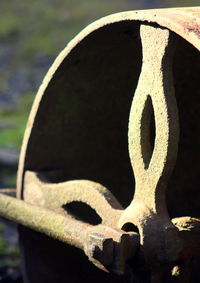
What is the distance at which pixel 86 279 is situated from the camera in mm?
3969

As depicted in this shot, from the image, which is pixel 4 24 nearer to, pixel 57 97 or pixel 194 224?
pixel 57 97

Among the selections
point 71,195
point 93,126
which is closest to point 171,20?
point 71,195

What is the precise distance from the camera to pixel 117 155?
439 cm

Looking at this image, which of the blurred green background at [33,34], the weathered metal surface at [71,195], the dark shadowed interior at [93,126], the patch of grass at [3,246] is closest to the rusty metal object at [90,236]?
the weathered metal surface at [71,195]

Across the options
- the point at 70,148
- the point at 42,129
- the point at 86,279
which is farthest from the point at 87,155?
the point at 86,279

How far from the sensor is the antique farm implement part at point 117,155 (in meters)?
2.92

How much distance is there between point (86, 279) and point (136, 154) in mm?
1162

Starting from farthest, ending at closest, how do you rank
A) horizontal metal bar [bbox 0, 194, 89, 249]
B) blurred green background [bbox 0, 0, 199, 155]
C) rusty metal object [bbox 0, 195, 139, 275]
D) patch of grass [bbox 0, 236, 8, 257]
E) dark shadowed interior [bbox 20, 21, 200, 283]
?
1. blurred green background [bbox 0, 0, 199, 155]
2. patch of grass [bbox 0, 236, 8, 257]
3. dark shadowed interior [bbox 20, 21, 200, 283]
4. horizontal metal bar [bbox 0, 194, 89, 249]
5. rusty metal object [bbox 0, 195, 139, 275]

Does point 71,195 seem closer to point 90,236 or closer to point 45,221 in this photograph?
point 45,221

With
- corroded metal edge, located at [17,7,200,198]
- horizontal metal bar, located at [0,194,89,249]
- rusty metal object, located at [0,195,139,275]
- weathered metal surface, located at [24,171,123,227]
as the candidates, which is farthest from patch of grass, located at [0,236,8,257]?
corroded metal edge, located at [17,7,200,198]

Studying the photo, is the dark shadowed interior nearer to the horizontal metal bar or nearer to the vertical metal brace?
the horizontal metal bar

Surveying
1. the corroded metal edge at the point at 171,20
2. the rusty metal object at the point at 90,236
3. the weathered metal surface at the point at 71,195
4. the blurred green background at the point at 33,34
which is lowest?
the rusty metal object at the point at 90,236

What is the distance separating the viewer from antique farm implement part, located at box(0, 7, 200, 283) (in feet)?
9.58

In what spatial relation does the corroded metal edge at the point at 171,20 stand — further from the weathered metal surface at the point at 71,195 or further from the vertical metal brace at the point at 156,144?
the weathered metal surface at the point at 71,195
